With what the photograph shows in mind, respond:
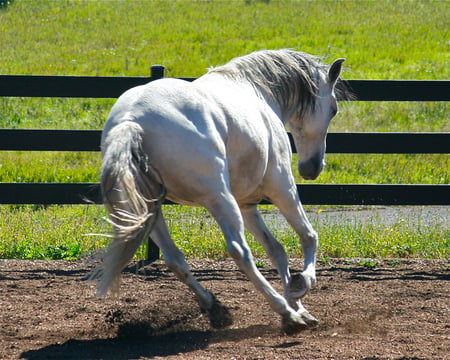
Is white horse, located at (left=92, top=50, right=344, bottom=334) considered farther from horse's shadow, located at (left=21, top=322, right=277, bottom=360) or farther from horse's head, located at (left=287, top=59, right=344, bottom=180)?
horse's head, located at (left=287, top=59, right=344, bottom=180)

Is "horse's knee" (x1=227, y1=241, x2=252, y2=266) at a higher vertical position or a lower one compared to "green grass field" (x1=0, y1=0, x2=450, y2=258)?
higher

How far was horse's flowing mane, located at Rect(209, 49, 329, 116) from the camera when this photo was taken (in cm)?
495

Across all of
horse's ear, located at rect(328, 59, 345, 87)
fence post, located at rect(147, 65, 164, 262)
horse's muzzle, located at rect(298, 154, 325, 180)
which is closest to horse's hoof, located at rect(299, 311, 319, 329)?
horse's muzzle, located at rect(298, 154, 325, 180)

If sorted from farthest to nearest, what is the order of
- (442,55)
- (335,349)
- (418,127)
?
(442,55) → (418,127) → (335,349)

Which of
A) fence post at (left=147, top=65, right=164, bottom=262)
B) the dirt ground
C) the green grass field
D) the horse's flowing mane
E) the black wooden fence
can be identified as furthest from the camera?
the green grass field

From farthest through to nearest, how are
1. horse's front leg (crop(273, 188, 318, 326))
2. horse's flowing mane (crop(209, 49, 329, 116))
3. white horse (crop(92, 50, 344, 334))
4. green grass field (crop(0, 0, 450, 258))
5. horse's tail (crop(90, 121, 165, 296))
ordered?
green grass field (crop(0, 0, 450, 258)), horse's flowing mane (crop(209, 49, 329, 116)), horse's front leg (crop(273, 188, 318, 326)), white horse (crop(92, 50, 344, 334)), horse's tail (crop(90, 121, 165, 296))

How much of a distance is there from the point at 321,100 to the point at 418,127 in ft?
31.8

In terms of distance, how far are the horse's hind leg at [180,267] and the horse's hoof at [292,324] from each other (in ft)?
1.36

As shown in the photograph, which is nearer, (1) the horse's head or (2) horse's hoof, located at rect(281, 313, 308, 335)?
(2) horse's hoof, located at rect(281, 313, 308, 335)

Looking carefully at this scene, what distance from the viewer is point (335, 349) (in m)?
3.87

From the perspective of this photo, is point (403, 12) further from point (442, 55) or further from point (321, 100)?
point (321, 100)

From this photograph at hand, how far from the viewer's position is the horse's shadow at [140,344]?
12.3ft

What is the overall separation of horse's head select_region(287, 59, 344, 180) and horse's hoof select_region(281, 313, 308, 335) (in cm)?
147

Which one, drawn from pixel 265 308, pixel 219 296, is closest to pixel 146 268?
pixel 219 296
